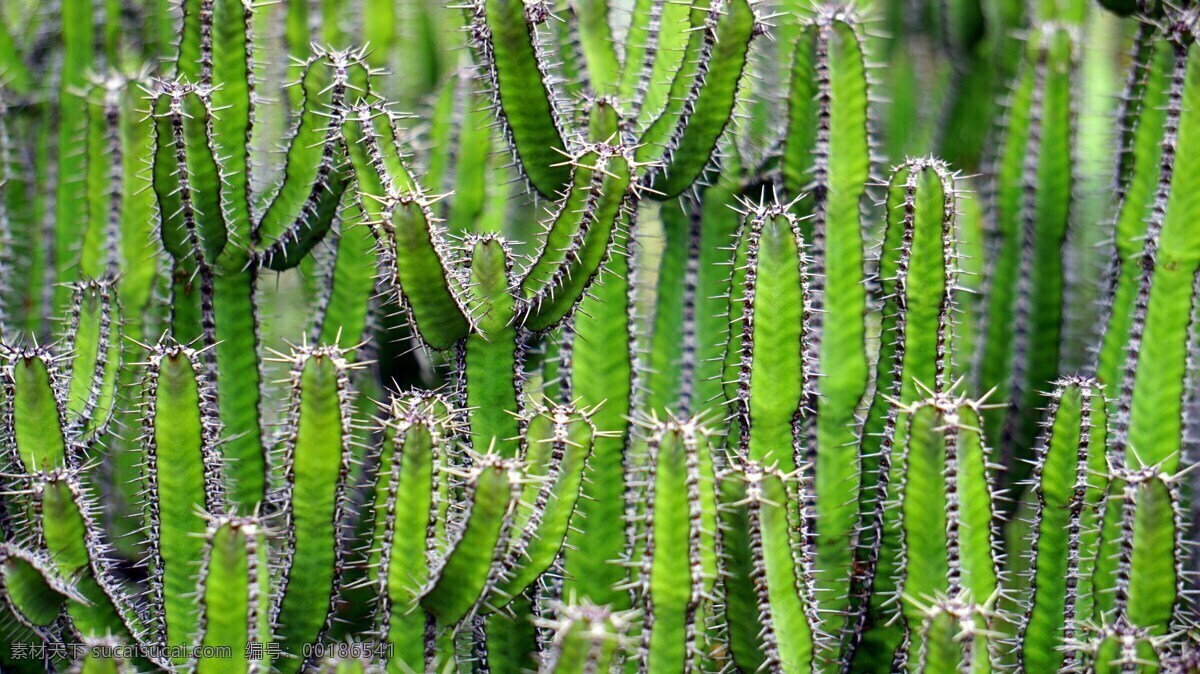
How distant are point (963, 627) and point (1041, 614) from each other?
496 mm

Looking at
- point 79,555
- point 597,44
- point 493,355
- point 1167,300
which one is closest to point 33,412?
point 79,555

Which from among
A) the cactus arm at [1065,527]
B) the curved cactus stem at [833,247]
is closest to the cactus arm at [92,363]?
the curved cactus stem at [833,247]

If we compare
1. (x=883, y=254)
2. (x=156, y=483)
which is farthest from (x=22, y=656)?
(x=883, y=254)

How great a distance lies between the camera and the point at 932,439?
2256mm

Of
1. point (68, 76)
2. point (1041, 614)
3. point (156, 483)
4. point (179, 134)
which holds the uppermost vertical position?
point (68, 76)

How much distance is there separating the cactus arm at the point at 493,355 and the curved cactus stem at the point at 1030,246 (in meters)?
1.61

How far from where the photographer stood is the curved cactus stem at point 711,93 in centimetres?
264

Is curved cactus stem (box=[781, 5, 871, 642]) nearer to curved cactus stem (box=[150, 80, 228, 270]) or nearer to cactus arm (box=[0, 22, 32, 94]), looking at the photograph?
curved cactus stem (box=[150, 80, 228, 270])

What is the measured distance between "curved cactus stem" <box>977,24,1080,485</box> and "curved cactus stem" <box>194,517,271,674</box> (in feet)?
7.17

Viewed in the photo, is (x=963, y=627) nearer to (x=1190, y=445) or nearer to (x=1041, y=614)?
(x=1041, y=614)

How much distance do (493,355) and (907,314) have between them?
0.94 metres

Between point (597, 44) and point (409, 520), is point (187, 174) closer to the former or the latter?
point (409, 520)

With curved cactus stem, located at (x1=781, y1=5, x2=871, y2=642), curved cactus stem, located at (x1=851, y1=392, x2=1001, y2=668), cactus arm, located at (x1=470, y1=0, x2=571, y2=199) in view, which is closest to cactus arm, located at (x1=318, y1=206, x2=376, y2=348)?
cactus arm, located at (x1=470, y1=0, x2=571, y2=199)

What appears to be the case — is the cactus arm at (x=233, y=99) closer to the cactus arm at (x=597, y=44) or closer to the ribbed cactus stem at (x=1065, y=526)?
the cactus arm at (x=597, y=44)
